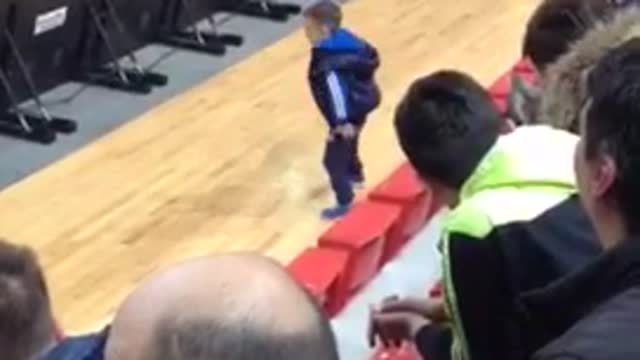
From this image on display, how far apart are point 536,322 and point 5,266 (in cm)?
78

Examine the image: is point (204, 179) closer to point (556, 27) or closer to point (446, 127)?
point (556, 27)

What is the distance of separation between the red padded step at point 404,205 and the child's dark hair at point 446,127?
9.10 feet

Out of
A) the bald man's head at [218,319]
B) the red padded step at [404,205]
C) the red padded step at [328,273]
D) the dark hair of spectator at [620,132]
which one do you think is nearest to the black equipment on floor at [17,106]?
the red padded step at [404,205]

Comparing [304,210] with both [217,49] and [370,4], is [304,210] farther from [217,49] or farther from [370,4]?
[370,4]

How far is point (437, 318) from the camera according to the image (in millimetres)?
2654

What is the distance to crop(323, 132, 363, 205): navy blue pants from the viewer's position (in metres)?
6.05

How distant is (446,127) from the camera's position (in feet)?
8.11

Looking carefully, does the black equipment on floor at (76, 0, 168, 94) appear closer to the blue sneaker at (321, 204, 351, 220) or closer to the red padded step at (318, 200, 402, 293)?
the blue sneaker at (321, 204, 351, 220)

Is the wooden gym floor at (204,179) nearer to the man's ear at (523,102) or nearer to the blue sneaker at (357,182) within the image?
the blue sneaker at (357,182)

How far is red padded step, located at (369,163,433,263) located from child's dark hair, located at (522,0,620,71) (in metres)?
2.66

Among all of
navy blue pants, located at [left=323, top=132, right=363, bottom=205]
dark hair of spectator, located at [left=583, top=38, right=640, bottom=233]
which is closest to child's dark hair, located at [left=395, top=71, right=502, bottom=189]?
dark hair of spectator, located at [left=583, top=38, right=640, bottom=233]

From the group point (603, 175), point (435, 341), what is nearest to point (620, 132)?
point (603, 175)

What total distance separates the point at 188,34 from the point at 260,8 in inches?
29.3

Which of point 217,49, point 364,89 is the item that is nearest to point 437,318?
point 364,89
